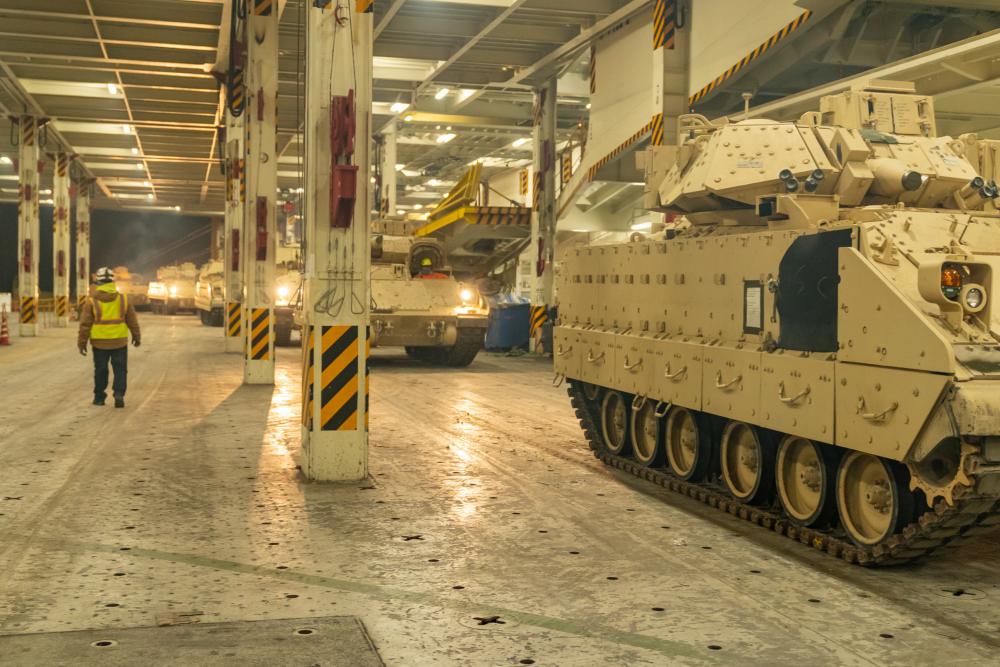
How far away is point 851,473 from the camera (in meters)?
6.89

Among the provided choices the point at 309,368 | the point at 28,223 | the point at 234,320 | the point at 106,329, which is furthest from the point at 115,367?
the point at 28,223

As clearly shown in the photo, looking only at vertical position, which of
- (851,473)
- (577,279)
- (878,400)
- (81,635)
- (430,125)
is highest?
(430,125)

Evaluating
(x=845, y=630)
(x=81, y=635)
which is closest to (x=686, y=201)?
(x=845, y=630)

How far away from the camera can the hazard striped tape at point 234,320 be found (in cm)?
2341

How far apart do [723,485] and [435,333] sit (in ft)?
36.6

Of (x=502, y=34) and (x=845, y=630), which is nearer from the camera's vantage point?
(x=845, y=630)

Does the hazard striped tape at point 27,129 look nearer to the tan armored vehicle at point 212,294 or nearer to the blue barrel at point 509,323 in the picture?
the tan armored vehicle at point 212,294

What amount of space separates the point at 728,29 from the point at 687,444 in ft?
25.8

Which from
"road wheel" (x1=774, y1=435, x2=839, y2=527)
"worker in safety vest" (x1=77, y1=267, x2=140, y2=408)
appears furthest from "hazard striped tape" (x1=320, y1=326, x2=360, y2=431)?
"worker in safety vest" (x1=77, y1=267, x2=140, y2=408)

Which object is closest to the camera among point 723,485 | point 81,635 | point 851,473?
point 81,635

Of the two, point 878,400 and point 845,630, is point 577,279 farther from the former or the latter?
point 845,630

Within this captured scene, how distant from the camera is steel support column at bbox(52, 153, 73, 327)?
33.1m

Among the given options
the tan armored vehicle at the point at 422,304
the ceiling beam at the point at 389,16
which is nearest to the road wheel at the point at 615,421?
the tan armored vehicle at the point at 422,304

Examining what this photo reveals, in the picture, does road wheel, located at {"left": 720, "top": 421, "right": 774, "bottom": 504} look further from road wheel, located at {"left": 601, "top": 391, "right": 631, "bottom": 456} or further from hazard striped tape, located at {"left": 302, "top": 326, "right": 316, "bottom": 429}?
hazard striped tape, located at {"left": 302, "top": 326, "right": 316, "bottom": 429}
